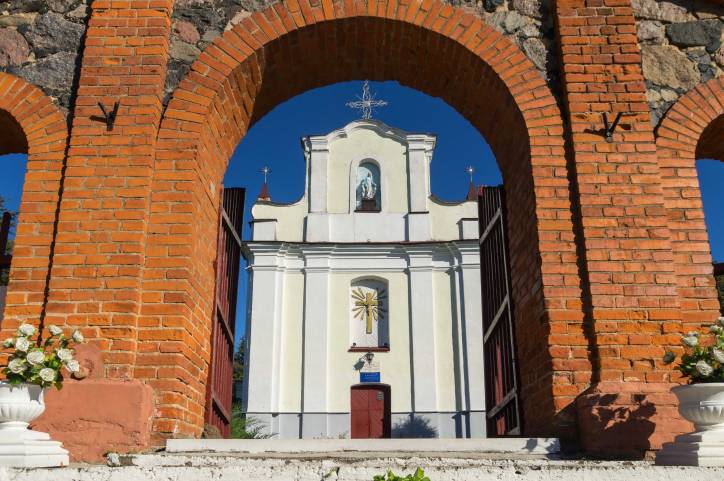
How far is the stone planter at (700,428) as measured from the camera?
3875mm

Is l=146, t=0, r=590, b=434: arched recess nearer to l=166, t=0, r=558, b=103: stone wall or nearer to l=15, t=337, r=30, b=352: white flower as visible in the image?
l=166, t=0, r=558, b=103: stone wall

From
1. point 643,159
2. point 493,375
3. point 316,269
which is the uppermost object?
point 316,269

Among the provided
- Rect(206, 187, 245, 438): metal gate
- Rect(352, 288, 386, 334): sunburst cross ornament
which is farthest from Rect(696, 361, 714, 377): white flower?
Rect(352, 288, 386, 334): sunburst cross ornament

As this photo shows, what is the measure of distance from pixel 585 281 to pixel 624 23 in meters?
2.23

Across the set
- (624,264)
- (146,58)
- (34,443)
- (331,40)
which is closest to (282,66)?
(331,40)

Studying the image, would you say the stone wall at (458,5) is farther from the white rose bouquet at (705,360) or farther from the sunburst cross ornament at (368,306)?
the sunburst cross ornament at (368,306)

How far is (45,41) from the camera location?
589cm

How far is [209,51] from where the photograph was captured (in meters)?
5.79

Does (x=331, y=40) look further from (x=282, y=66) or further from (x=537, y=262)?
(x=537, y=262)

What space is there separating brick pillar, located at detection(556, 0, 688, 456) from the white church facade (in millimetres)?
15293

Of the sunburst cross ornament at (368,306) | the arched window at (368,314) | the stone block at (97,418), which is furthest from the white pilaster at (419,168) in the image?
the stone block at (97,418)

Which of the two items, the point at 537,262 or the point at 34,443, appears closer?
the point at 34,443

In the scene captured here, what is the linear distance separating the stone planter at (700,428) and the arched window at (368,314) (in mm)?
17119

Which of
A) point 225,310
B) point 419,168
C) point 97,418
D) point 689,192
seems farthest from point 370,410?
point 97,418
